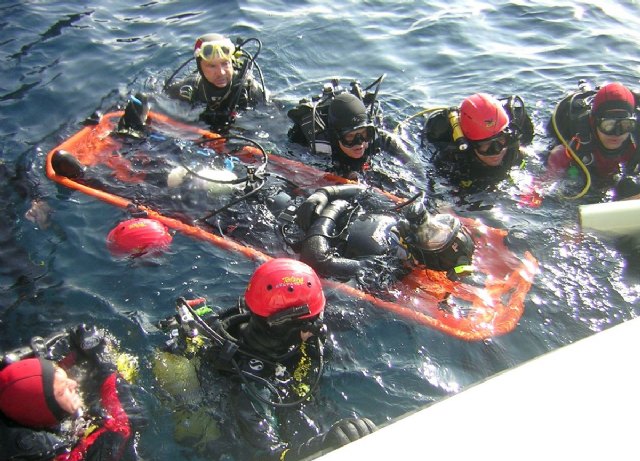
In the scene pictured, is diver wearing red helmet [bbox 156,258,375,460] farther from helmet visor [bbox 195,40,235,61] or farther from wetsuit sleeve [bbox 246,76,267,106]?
wetsuit sleeve [bbox 246,76,267,106]

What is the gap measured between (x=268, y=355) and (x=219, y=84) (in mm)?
4419

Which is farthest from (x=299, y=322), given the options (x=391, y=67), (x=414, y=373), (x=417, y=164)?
(x=391, y=67)

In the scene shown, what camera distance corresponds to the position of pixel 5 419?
3225mm

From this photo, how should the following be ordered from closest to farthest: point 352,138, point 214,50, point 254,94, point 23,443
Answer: point 23,443, point 352,138, point 214,50, point 254,94

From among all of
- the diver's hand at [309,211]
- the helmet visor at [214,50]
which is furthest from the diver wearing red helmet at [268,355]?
the helmet visor at [214,50]

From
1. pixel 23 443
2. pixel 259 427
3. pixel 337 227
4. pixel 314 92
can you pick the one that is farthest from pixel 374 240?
pixel 314 92

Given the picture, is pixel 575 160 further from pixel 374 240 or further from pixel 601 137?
pixel 374 240

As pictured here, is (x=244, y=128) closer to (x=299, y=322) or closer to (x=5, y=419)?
(x=299, y=322)

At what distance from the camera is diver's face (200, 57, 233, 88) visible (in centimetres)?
678

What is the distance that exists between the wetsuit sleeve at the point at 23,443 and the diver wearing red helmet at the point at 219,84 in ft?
15.2

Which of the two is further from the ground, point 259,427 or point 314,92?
point 314,92

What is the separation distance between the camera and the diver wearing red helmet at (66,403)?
126 inches

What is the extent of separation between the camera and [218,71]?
22.5ft

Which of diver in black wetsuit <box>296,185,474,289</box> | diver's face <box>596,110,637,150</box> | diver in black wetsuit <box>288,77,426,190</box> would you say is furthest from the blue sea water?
diver's face <box>596,110,637,150</box>
